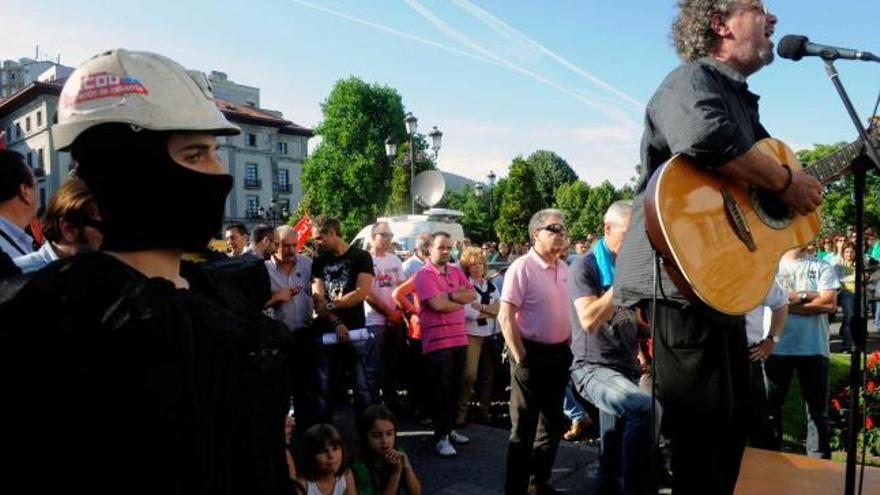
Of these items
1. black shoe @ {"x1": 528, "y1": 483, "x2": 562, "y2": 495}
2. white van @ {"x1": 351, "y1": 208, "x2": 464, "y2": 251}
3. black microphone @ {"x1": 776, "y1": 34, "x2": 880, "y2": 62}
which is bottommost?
black shoe @ {"x1": 528, "y1": 483, "x2": 562, "y2": 495}

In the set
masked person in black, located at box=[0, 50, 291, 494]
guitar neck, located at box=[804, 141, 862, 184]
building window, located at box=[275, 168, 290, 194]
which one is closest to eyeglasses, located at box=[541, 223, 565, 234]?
guitar neck, located at box=[804, 141, 862, 184]

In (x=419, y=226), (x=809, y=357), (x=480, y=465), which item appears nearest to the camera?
(x=480, y=465)

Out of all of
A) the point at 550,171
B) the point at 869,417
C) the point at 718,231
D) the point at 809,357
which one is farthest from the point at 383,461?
the point at 550,171

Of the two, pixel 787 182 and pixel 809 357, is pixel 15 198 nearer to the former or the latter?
pixel 787 182

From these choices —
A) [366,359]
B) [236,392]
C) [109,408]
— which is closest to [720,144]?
[236,392]

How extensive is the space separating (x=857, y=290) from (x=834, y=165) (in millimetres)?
512

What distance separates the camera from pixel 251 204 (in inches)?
2566

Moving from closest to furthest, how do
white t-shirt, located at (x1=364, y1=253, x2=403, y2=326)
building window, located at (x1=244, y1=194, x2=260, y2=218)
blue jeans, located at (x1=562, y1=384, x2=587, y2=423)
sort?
1. blue jeans, located at (x1=562, y1=384, x2=587, y2=423)
2. white t-shirt, located at (x1=364, y1=253, x2=403, y2=326)
3. building window, located at (x1=244, y1=194, x2=260, y2=218)

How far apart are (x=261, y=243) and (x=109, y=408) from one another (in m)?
6.16

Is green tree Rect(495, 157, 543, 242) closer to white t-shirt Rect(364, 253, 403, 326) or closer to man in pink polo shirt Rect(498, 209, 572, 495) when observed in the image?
white t-shirt Rect(364, 253, 403, 326)

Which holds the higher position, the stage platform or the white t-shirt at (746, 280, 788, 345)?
the white t-shirt at (746, 280, 788, 345)

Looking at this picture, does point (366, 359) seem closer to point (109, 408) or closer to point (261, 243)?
point (261, 243)

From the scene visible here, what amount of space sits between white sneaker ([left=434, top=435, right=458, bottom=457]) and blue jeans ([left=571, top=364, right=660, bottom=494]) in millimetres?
1766

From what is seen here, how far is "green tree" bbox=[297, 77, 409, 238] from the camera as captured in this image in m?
48.8
